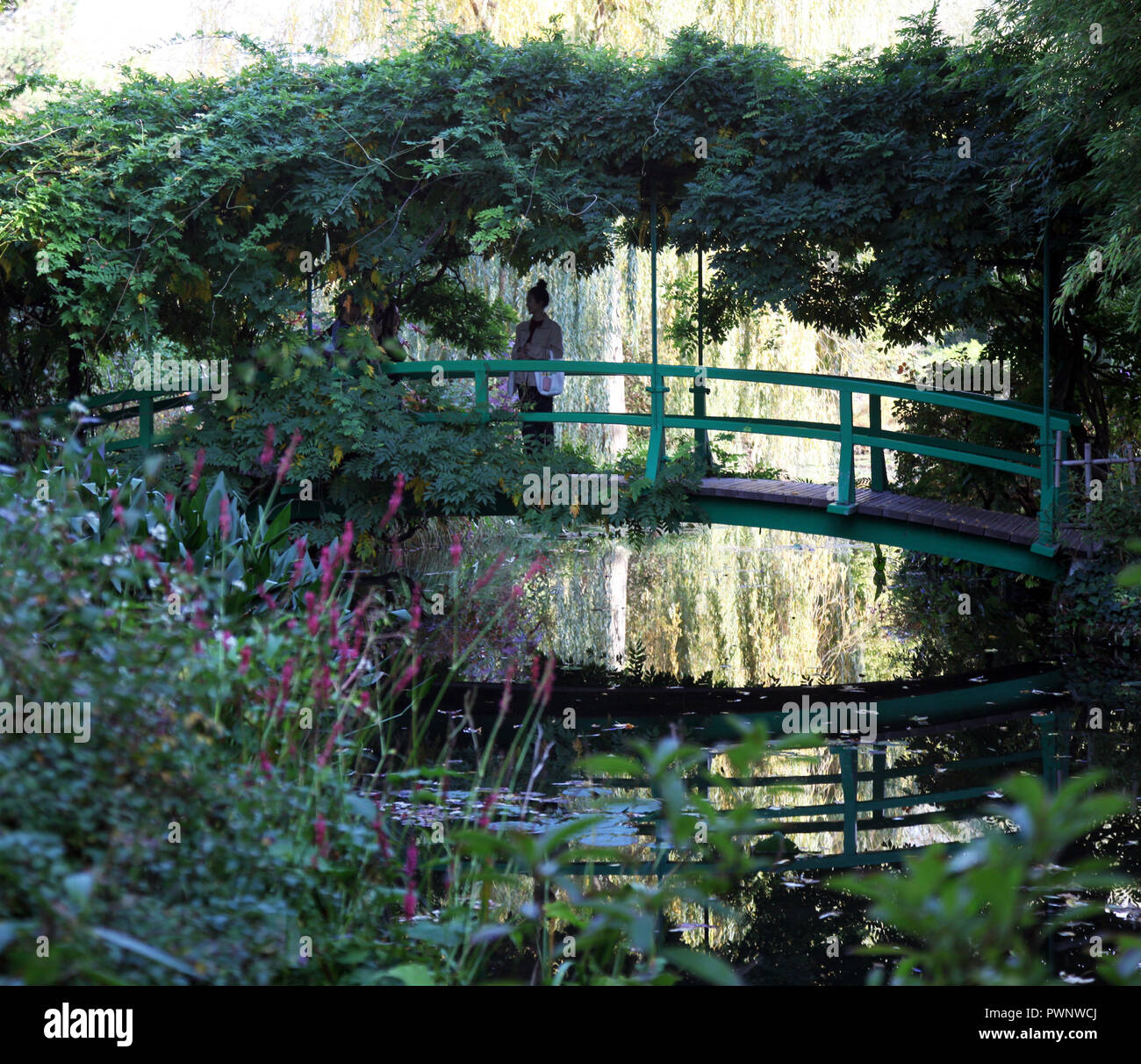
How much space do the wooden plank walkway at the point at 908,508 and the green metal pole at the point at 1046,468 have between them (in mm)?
70

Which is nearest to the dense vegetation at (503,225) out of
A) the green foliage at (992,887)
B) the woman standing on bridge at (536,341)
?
the woman standing on bridge at (536,341)

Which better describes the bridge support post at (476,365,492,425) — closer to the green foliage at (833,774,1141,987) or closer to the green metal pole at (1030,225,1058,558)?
the green metal pole at (1030,225,1058,558)

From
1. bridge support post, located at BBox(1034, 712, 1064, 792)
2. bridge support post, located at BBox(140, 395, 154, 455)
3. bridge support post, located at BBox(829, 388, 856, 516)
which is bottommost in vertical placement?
bridge support post, located at BBox(1034, 712, 1064, 792)

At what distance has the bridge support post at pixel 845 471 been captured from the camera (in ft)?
26.3

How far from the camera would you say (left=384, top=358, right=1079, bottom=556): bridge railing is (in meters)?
7.85

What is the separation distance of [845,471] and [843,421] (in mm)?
339

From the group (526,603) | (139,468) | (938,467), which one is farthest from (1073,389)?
(139,468)

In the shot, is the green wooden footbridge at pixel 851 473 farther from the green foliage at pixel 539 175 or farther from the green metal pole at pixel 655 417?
the green foliage at pixel 539 175

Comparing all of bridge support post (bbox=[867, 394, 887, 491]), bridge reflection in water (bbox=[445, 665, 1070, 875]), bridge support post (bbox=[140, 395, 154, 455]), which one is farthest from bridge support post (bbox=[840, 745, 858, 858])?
bridge support post (bbox=[140, 395, 154, 455])

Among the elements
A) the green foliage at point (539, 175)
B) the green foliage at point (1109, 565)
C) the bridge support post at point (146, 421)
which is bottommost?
the green foliage at point (1109, 565)

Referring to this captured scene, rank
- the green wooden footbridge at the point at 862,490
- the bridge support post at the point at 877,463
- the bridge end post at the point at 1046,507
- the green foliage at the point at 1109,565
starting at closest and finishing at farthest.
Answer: the green foliage at the point at 1109,565 < the bridge end post at the point at 1046,507 < the green wooden footbridge at the point at 862,490 < the bridge support post at the point at 877,463

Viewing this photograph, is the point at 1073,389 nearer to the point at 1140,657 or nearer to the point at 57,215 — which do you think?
the point at 1140,657

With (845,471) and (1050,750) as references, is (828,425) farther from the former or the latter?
(1050,750)
